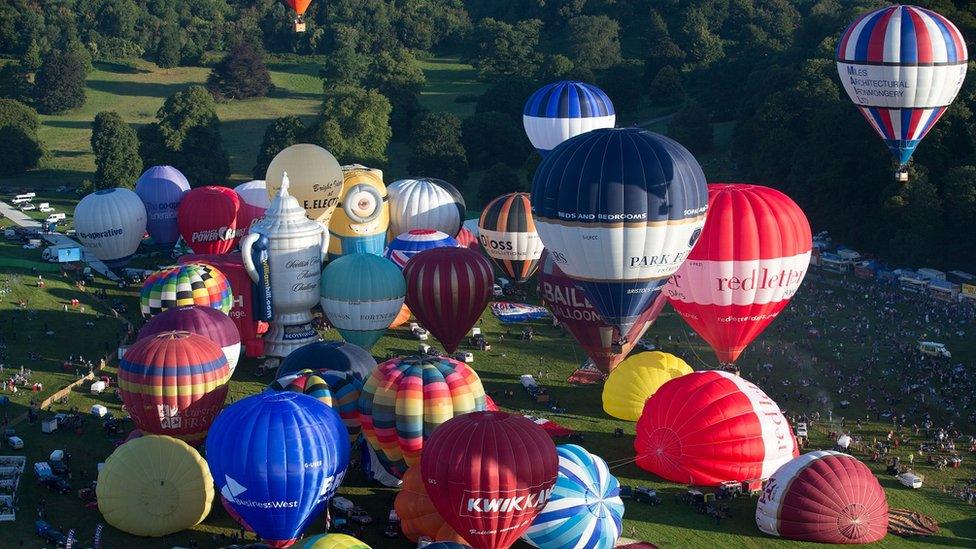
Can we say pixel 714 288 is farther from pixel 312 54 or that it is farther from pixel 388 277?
pixel 312 54

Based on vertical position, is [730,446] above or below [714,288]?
below

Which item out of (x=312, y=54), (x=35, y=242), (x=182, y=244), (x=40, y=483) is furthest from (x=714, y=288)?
(x=312, y=54)

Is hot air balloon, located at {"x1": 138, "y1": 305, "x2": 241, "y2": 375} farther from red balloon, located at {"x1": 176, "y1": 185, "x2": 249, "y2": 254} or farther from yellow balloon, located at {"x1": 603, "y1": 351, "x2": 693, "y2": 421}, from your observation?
red balloon, located at {"x1": 176, "y1": 185, "x2": 249, "y2": 254}

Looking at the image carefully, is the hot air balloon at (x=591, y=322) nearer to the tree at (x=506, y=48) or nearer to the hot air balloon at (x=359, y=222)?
the hot air balloon at (x=359, y=222)

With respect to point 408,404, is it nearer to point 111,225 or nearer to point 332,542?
point 332,542

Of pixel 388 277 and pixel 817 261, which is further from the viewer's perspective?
pixel 817 261

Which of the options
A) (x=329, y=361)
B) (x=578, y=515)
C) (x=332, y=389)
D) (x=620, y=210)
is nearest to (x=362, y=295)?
(x=329, y=361)
